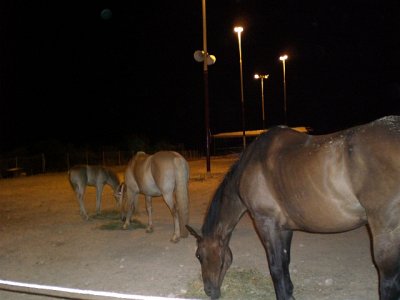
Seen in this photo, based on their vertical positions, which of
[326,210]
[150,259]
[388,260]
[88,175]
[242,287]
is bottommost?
[150,259]

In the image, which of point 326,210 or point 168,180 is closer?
point 326,210

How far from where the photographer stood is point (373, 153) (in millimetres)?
3512

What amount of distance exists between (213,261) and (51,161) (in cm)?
2872

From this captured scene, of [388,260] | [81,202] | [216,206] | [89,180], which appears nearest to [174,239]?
[216,206]

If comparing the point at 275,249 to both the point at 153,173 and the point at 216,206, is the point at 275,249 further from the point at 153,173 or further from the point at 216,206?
the point at 153,173

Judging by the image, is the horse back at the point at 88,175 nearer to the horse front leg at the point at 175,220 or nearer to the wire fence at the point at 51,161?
the horse front leg at the point at 175,220

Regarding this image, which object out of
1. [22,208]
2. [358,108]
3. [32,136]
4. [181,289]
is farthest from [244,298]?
[358,108]

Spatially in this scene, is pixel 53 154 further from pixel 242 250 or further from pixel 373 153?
pixel 373 153

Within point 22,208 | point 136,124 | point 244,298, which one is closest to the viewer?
point 244,298

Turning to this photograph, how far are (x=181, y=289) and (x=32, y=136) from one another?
179 ft

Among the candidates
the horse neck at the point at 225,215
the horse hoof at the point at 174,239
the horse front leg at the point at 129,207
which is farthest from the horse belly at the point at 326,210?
the horse front leg at the point at 129,207

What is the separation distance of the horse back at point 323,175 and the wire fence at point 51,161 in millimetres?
23618

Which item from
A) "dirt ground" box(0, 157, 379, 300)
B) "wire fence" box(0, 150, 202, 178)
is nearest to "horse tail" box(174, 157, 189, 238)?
"dirt ground" box(0, 157, 379, 300)

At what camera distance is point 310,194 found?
391 centimetres
